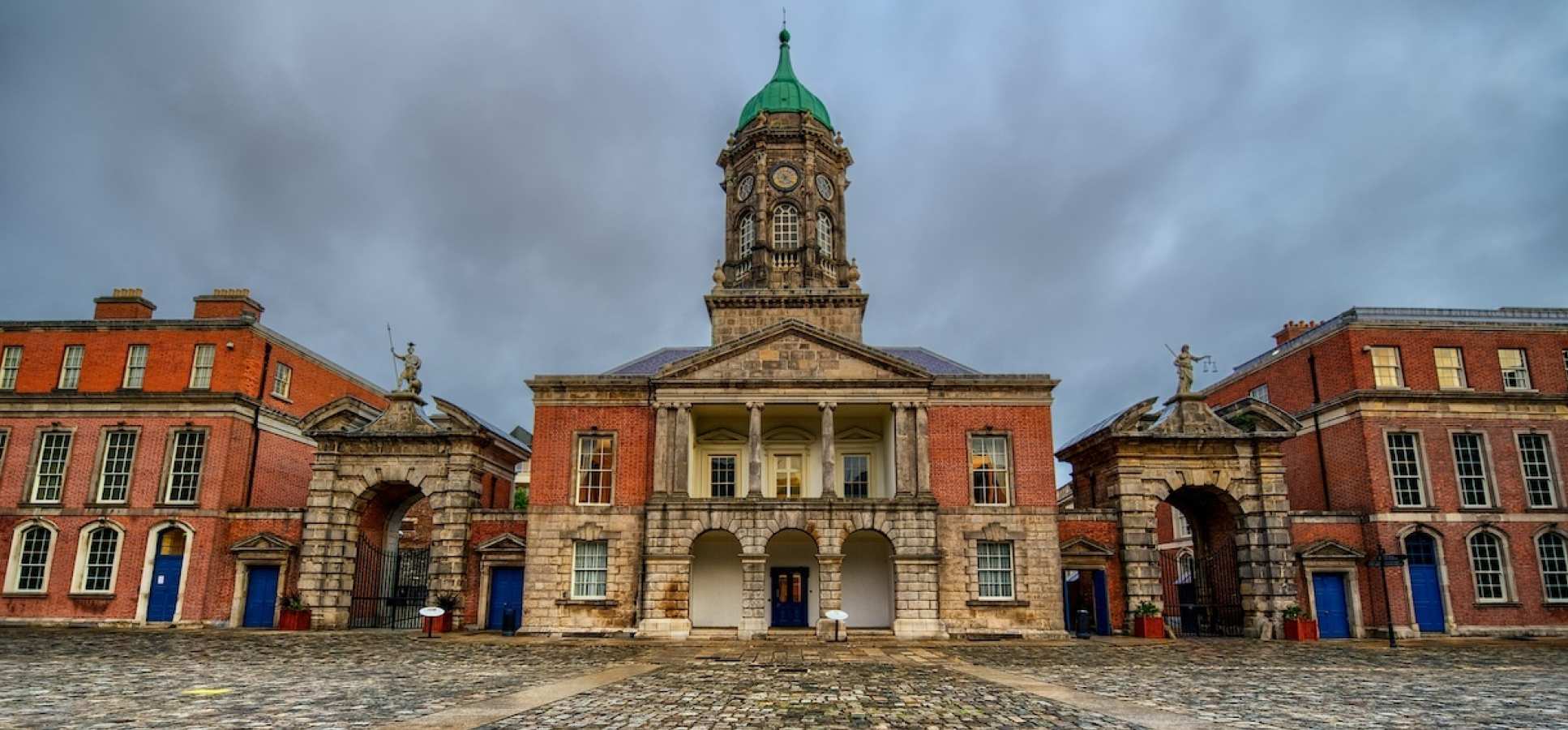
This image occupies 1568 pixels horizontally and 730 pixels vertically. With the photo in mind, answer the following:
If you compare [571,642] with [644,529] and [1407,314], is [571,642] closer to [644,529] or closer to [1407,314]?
[644,529]

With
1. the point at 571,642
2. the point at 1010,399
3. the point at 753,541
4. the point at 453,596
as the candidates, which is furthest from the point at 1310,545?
the point at 453,596

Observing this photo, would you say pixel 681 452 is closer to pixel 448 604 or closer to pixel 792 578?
pixel 792 578

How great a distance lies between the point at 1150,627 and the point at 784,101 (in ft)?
82.2

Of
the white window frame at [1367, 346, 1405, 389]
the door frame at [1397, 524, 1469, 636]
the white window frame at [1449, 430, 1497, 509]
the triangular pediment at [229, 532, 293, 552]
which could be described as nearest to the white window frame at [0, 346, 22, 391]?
the triangular pediment at [229, 532, 293, 552]

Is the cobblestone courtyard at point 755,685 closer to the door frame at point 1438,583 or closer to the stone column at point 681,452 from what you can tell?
the door frame at point 1438,583

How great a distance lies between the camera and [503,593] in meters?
28.8

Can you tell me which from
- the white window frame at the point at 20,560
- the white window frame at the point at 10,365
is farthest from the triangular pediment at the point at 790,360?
the white window frame at the point at 10,365

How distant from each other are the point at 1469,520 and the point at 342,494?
36.6 meters

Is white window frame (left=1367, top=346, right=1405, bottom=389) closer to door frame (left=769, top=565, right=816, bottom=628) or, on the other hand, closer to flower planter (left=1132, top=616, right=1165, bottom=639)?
flower planter (left=1132, top=616, right=1165, bottom=639)

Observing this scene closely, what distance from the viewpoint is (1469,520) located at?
94.5 ft

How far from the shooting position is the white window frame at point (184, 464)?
29.6 meters

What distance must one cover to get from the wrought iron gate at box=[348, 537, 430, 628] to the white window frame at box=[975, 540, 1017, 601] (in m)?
17.5

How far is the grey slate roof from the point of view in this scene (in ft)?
105

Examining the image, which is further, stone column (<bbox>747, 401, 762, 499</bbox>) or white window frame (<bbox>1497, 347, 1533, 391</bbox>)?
white window frame (<bbox>1497, 347, 1533, 391</bbox>)
